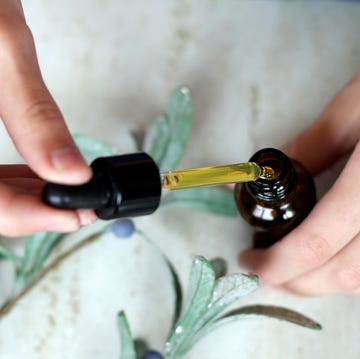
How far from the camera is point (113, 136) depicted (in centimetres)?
59

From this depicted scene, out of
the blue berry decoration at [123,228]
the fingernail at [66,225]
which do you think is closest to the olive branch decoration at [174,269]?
the blue berry decoration at [123,228]

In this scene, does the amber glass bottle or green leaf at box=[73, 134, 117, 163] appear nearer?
the amber glass bottle

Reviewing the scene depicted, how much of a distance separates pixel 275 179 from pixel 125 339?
190 mm

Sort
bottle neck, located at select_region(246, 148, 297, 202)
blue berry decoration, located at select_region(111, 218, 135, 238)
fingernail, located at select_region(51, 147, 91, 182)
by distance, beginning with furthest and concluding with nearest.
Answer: blue berry decoration, located at select_region(111, 218, 135, 238), bottle neck, located at select_region(246, 148, 297, 202), fingernail, located at select_region(51, 147, 91, 182)

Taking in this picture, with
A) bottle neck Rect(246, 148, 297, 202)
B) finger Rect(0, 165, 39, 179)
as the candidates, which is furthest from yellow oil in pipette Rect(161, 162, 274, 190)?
finger Rect(0, 165, 39, 179)

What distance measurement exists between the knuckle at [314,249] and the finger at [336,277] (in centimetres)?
2

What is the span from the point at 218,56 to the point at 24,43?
283mm

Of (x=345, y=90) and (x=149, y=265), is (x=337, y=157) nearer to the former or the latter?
(x=345, y=90)

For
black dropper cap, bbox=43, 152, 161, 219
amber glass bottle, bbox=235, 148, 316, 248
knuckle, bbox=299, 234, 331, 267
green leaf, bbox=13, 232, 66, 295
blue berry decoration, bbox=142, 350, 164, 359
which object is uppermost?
black dropper cap, bbox=43, 152, 161, 219

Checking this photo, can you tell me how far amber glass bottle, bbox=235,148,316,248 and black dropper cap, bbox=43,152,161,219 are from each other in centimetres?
11

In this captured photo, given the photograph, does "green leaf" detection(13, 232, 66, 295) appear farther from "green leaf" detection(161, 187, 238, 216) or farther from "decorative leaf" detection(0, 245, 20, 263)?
"green leaf" detection(161, 187, 238, 216)

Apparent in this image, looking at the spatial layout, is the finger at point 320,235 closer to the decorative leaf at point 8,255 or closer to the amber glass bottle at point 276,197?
the amber glass bottle at point 276,197

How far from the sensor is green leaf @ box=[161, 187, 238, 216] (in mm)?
564

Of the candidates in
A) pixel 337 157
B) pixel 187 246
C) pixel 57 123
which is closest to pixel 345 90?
pixel 337 157
